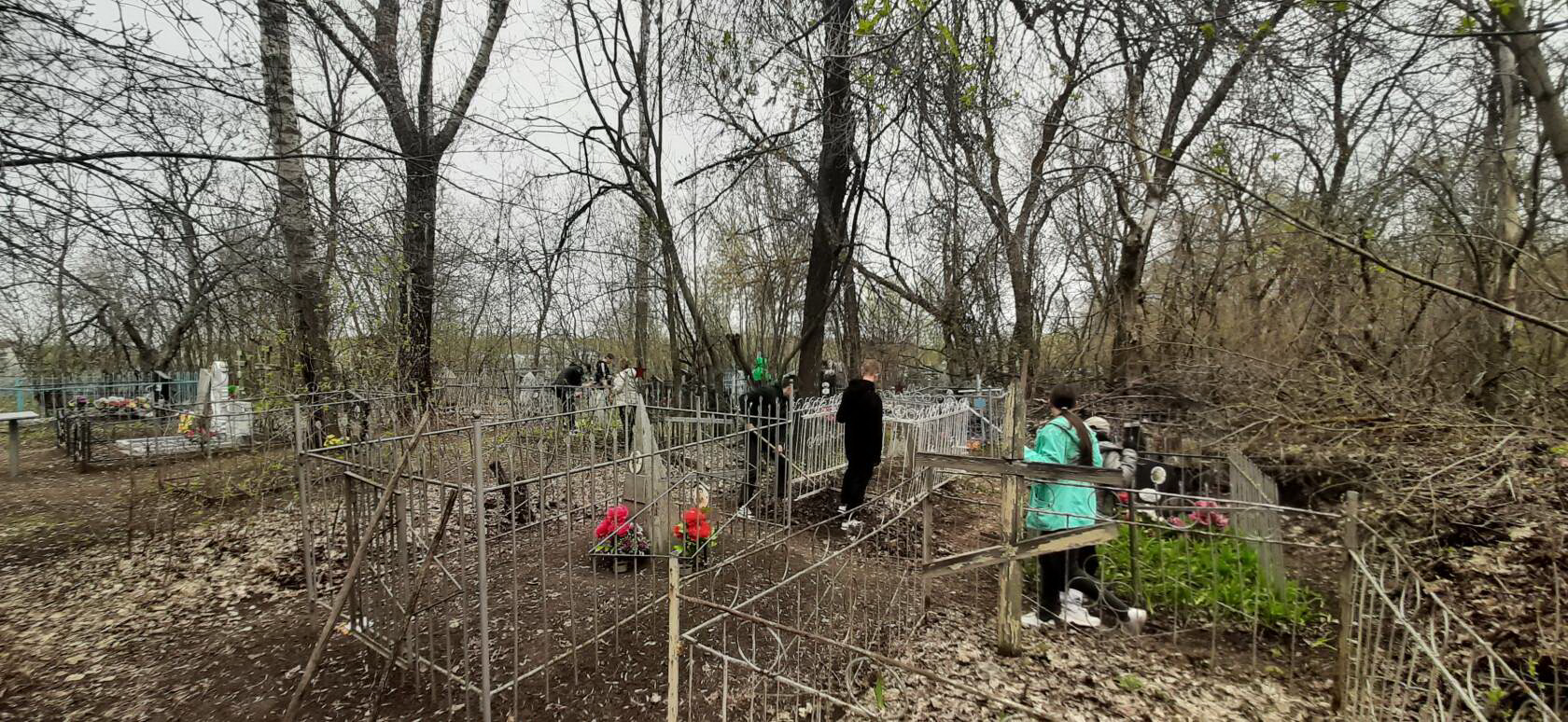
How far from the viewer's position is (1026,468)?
13.8 feet

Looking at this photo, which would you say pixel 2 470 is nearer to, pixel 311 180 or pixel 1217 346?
pixel 311 180

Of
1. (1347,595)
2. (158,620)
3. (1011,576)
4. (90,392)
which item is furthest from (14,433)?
(1347,595)

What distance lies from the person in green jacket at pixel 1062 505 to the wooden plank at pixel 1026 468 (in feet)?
2.33

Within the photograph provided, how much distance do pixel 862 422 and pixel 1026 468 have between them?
280cm

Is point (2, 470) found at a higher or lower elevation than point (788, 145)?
lower

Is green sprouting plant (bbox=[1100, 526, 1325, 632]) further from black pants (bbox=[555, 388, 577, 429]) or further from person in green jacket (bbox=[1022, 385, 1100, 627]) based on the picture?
black pants (bbox=[555, 388, 577, 429])

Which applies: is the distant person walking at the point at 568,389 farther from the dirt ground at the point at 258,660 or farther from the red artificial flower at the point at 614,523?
the red artificial flower at the point at 614,523

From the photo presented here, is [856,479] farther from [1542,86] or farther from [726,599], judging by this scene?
[1542,86]

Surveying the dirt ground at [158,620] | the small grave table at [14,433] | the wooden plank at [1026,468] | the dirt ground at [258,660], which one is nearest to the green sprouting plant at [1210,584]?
the dirt ground at [258,660]

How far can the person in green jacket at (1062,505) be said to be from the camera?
4.87 m

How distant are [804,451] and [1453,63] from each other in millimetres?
7894

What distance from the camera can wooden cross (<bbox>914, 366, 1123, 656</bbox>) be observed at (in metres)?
3.99

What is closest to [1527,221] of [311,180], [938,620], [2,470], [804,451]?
[938,620]

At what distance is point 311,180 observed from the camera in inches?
247
